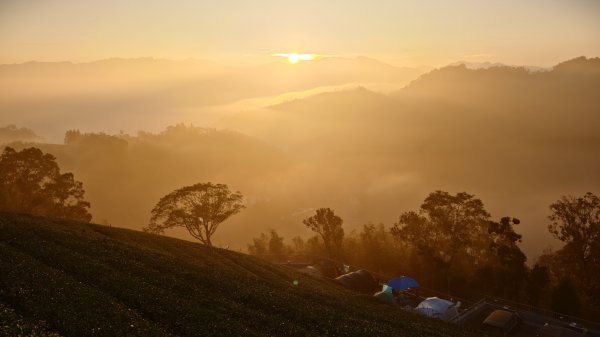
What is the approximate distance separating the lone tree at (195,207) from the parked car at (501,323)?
47736mm

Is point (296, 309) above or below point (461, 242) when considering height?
below

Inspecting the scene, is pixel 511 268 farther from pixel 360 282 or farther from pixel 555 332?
pixel 360 282

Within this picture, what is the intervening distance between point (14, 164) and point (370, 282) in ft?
218

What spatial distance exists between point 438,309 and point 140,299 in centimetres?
3839

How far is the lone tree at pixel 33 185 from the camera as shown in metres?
78.0

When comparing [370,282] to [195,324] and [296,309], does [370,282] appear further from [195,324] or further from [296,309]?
[195,324]

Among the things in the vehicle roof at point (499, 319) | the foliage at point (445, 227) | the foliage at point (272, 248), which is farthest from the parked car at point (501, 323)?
the foliage at point (272, 248)

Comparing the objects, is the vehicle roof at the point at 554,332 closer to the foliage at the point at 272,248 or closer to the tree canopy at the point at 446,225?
the tree canopy at the point at 446,225

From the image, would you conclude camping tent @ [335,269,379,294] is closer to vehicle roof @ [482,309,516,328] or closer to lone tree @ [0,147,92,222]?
vehicle roof @ [482,309,516,328]

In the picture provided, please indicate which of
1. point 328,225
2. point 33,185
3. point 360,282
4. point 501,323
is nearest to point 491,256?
point 328,225

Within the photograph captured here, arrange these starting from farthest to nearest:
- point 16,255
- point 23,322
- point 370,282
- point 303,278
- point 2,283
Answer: point 370,282 → point 303,278 → point 16,255 → point 2,283 → point 23,322

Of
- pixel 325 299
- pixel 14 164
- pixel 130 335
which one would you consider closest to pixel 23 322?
pixel 130 335

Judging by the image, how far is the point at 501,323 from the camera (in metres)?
50.0

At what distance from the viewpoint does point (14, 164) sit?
78.6m
